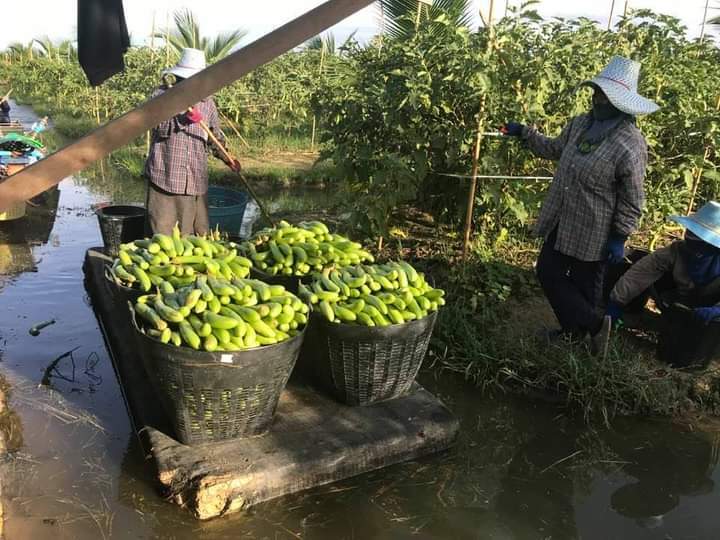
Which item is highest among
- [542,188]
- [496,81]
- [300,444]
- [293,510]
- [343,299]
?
[496,81]

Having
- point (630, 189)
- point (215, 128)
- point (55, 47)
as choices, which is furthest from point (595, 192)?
point (55, 47)

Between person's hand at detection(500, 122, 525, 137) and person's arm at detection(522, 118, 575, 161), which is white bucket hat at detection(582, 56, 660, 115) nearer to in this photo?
person's arm at detection(522, 118, 575, 161)

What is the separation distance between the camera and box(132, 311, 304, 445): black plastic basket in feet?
10.1

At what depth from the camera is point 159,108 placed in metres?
1.77

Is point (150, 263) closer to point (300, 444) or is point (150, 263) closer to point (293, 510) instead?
point (300, 444)

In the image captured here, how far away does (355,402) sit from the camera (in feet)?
12.6

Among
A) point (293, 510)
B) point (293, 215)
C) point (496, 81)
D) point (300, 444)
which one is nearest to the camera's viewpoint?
point (293, 510)

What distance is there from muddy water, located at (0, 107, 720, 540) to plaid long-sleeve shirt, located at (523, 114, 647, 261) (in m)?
1.28

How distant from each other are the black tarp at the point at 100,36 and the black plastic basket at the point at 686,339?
183 inches

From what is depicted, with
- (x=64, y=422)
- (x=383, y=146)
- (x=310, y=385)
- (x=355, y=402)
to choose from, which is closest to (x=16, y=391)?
(x=64, y=422)

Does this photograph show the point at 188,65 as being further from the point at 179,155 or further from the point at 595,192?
the point at 595,192

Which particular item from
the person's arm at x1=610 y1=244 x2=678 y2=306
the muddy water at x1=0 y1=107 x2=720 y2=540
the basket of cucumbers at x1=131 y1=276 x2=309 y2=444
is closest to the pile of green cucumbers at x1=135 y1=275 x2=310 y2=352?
the basket of cucumbers at x1=131 y1=276 x2=309 y2=444

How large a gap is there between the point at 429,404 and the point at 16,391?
288 cm

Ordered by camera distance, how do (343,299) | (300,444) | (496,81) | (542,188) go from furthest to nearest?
(542,188)
(496,81)
(343,299)
(300,444)
